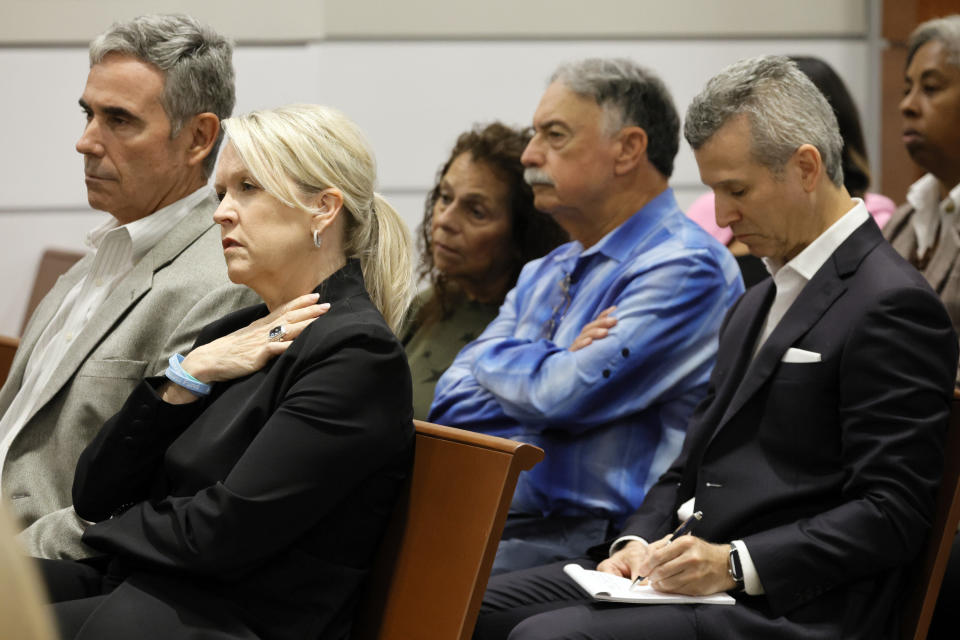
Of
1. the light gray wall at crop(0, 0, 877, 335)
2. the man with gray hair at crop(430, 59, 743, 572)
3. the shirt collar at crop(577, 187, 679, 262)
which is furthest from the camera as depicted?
the light gray wall at crop(0, 0, 877, 335)

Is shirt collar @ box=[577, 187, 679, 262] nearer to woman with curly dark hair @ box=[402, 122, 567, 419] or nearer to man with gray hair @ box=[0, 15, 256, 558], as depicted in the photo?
woman with curly dark hair @ box=[402, 122, 567, 419]

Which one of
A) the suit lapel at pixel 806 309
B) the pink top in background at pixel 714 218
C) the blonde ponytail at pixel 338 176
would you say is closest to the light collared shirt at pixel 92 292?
the blonde ponytail at pixel 338 176

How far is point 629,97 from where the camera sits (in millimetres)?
2854

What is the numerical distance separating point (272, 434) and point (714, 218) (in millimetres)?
1922

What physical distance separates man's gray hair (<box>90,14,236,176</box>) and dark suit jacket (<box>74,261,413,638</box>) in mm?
883

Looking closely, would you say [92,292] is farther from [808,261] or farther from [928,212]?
[928,212]

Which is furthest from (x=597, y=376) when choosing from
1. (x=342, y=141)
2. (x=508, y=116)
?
(x=508, y=116)

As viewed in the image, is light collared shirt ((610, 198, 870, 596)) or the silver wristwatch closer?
the silver wristwatch

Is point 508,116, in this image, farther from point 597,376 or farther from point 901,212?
point 597,376

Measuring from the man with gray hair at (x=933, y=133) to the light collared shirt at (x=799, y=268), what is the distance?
112 centimetres

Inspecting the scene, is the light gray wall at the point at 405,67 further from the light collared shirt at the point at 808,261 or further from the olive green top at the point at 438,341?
the light collared shirt at the point at 808,261

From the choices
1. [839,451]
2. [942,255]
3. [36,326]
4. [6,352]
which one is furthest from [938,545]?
[6,352]

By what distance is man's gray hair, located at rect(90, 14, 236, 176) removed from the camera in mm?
2615

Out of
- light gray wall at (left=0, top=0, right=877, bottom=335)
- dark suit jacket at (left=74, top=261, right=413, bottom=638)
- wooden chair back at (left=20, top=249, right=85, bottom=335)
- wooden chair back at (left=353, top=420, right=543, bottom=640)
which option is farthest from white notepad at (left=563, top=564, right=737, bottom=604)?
wooden chair back at (left=20, top=249, right=85, bottom=335)
